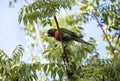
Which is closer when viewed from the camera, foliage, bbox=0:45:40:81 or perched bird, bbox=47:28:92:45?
foliage, bbox=0:45:40:81

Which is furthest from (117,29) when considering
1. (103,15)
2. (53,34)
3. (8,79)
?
(8,79)

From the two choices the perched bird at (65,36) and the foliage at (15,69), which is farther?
the perched bird at (65,36)

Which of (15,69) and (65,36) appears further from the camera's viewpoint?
(65,36)

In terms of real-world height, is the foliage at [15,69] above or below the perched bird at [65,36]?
below

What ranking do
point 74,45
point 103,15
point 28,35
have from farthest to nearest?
point 28,35 → point 103,15 → point 74,45

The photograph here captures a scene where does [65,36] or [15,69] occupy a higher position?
[65,36]

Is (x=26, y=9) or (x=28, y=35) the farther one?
(x=28, y=35)

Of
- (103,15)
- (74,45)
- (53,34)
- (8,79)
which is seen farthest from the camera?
(103,15)

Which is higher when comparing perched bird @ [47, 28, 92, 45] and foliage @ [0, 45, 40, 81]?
perched bird @ [47, 28, 92, 45]

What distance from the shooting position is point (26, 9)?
146 inches

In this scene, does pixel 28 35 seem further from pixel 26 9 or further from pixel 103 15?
pixel 26 9

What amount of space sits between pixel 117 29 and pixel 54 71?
5.01ft

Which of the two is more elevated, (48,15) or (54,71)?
Result: (48,15)

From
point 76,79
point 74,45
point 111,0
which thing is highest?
point 111,0
